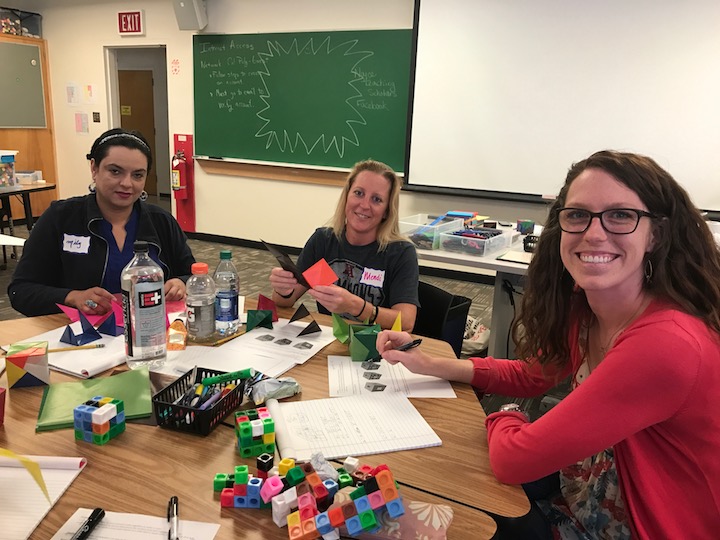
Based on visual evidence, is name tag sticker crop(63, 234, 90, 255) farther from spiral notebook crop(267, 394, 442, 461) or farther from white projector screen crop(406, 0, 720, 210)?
white projector screen crop(406, 0, 720, 210)

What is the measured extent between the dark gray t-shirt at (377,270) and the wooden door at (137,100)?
6.93 m

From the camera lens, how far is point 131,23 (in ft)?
19.8

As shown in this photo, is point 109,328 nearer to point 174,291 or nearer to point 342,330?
point 174,291

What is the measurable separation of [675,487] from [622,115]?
367 centimetres

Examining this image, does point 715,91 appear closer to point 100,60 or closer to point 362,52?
point 362,52

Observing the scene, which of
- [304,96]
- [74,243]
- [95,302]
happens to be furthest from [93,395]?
[304,96]

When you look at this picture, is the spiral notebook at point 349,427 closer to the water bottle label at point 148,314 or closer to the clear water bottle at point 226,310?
the water bottle label at point 148,314

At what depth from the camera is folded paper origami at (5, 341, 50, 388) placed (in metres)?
1.19

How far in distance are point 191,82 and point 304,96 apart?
1.44 metres

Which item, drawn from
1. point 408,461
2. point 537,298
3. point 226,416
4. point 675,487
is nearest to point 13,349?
point 226,416

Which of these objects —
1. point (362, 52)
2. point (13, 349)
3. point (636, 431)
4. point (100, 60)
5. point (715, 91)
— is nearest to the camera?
point (636, 431)

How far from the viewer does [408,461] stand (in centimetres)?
100

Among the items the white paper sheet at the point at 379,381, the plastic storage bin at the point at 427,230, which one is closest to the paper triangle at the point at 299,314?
the white paper sheet at the point at 379,381

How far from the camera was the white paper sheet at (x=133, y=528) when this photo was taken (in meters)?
0.77
